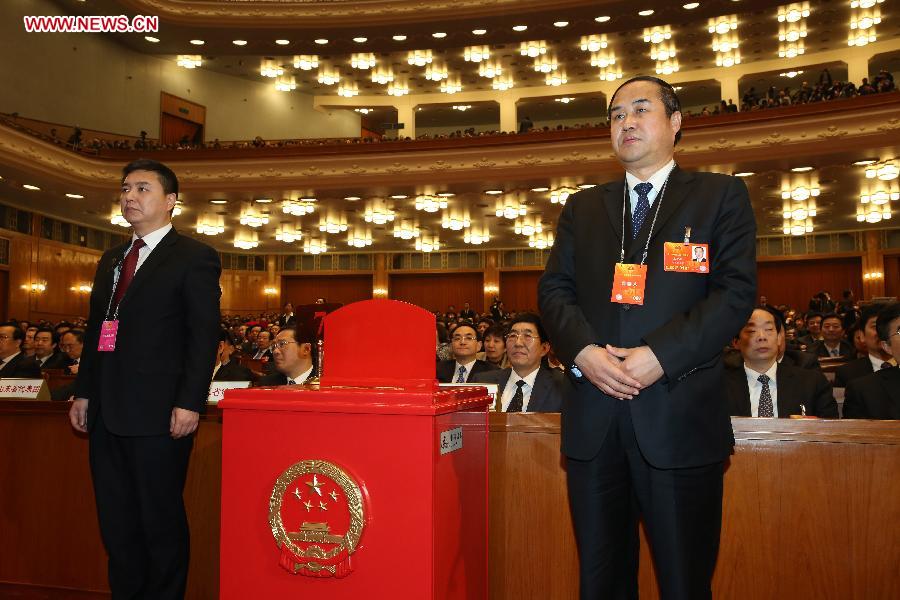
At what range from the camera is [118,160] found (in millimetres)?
12477

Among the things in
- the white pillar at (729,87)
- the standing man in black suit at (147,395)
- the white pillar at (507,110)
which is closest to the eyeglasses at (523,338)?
the standing man in black suit at (147,395)

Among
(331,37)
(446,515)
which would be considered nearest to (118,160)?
(331,37)

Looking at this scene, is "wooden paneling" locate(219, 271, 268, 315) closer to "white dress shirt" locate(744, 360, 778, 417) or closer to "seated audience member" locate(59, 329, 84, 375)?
"seated audience member" locate(59, 329, 84, 375)

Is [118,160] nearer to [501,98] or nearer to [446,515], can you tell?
[501,98]

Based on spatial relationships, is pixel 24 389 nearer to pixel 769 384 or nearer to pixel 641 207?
pixel 641 207

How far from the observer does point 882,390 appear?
278 centimetres

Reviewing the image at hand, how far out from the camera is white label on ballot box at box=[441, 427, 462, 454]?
1.29 metres

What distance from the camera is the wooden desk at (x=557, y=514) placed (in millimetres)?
1738

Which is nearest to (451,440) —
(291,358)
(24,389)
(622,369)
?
(622,369)

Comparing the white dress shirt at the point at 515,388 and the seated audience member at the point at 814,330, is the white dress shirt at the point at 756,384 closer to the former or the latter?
the white dress shirt at the point at 515,388

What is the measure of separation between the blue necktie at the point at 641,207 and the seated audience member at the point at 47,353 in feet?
20.5

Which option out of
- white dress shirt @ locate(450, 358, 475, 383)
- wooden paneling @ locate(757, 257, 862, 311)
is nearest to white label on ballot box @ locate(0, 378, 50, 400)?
white dress shirt @ locate(450, 358, 475, 383)

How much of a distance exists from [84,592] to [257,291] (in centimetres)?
1832

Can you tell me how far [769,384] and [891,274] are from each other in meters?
15.7
